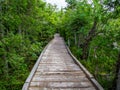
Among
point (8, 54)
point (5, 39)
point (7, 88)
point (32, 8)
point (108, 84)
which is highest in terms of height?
point (32, 8)

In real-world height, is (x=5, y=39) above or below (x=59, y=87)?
above

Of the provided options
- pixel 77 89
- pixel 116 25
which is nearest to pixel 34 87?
pixel 77 89

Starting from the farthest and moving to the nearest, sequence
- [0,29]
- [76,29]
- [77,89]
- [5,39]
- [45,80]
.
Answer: [76,29] < [0,29] < [5,39] < [45,80] < [77,89]

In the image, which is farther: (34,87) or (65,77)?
(65,77)

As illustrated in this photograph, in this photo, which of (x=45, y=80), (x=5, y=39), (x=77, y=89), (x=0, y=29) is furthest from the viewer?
(x=0, y=29)

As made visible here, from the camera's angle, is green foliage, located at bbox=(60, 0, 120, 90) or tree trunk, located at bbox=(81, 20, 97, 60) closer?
green foliage, located at bbox=(60, 0, 120, 90)

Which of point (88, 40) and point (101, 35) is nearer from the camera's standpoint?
point (101, 35)

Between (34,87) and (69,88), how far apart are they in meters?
0.91

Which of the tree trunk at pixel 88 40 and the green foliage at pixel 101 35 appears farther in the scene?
the tree trunk at pixel 88 40

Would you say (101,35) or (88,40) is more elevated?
(101,35)

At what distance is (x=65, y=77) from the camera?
555 centimetres

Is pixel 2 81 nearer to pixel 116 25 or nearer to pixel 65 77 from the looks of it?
pixel 65 77

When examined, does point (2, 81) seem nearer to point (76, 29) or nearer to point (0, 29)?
point (0, 29)

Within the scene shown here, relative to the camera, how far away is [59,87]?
4547 mm
